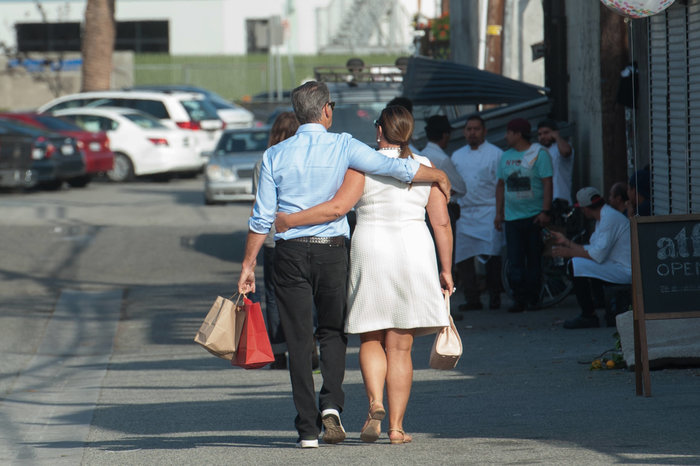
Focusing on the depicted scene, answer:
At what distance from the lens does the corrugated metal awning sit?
13711 mm

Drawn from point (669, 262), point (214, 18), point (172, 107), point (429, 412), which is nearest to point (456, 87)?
point (669, 262)

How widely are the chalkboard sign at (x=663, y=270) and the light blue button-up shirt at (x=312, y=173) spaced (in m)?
1.80

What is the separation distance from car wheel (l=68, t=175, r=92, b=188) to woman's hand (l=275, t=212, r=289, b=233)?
20.2 m

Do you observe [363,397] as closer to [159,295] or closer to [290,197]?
[290,197]

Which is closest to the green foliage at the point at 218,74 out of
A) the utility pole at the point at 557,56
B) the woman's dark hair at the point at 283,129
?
the utility pole at the point at 557,56

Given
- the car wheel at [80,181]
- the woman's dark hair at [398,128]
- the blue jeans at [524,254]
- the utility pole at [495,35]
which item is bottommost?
the blue jeans at [524,254]

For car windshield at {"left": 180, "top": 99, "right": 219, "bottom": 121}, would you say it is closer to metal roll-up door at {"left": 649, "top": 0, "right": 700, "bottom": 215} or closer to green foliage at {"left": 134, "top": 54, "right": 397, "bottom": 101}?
green foliage at {"left": 134, "top": 54, "right": 397, "bottom": 101}

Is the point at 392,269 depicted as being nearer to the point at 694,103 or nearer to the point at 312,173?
the point at 312,173

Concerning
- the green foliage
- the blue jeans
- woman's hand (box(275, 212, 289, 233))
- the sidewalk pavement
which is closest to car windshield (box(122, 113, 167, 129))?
the sidewalk pavement

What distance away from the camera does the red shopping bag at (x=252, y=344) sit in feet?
20.8

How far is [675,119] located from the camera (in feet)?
31.0

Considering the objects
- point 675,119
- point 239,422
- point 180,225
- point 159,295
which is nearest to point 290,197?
point 239,422

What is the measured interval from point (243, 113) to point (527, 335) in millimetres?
21354

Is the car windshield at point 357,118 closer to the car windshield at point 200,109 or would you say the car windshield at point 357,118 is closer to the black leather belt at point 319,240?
the black leather belt at point 319,240
